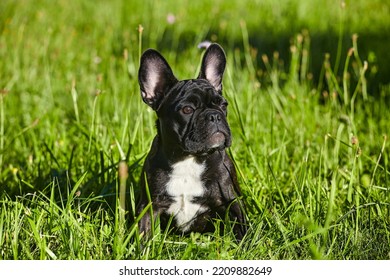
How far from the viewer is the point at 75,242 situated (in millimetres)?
3354

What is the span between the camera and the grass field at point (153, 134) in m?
3.50

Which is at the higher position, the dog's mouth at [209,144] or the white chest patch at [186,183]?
the dog's mouth at [209,144]

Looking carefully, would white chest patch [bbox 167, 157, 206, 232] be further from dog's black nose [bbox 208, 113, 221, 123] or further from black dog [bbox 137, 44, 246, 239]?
dog's black nose [bbox 208, 113, 221, 123]

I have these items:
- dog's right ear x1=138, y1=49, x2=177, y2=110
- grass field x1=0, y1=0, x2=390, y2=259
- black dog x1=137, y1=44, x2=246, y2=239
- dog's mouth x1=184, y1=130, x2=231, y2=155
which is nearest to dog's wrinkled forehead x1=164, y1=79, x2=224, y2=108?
black dog x1=137, y1=44, x2=246, y2=239

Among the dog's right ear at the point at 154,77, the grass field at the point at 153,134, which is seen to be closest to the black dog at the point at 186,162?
the dog's right ear at the point at 154,77

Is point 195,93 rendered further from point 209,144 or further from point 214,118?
point 209,144

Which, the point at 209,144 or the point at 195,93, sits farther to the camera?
the point at 195,93

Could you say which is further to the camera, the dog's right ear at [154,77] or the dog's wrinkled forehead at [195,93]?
the dog's right ear at [154,77]

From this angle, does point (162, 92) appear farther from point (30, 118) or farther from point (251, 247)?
point (30, 118)

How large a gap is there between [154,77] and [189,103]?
12.8 inches

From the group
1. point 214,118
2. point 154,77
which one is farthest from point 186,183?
point 154,77

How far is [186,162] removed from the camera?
3.64 metres

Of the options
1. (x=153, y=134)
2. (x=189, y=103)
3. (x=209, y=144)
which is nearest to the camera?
(x=209, y=144)

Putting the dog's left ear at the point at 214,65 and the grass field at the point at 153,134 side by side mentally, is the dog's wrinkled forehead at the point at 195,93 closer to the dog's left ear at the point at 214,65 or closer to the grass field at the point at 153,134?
the dog's left ear at the point at 214,65
